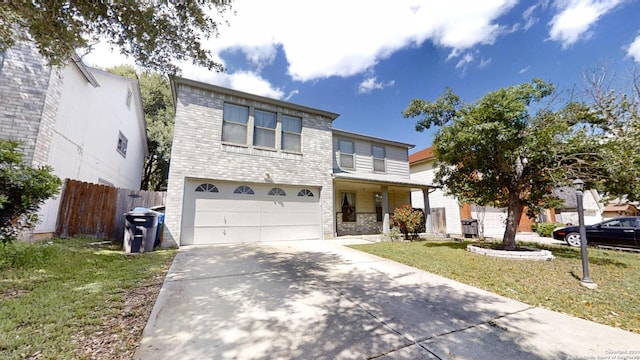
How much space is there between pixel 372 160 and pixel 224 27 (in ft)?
32.3

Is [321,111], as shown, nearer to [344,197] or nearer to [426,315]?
[344,197]

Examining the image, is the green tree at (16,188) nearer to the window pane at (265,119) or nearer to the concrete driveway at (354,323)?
the concrete driveway at (354,323)

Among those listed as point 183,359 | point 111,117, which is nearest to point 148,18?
point 183,359

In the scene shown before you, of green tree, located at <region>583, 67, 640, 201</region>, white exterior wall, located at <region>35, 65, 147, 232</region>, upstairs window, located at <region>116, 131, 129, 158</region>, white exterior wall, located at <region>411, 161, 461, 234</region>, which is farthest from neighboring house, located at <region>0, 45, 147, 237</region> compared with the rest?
white exterior wall, located at <region>411, 161, 461, 234</region>

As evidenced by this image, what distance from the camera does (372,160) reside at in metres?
13.5

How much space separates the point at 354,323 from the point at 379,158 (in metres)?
11.8

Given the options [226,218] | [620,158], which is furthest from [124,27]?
[620,158]

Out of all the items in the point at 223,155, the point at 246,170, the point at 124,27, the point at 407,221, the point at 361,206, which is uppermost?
the point at 124,27

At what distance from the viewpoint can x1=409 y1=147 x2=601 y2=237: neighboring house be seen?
48.3 feet

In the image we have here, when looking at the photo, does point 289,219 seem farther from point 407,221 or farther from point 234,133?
point 407,221

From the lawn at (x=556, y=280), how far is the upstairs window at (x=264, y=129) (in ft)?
19.5

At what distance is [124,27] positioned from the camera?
5051mm

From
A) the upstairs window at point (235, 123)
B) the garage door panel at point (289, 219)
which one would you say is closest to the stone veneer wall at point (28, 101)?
the upstairs window at point (235, 123)

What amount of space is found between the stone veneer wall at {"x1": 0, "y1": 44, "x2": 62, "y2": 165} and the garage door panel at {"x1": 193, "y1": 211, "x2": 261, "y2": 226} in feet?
14.1
